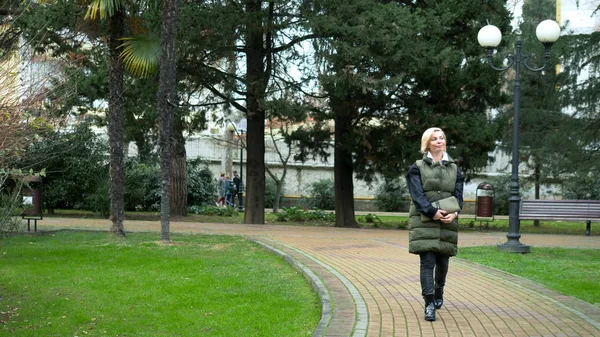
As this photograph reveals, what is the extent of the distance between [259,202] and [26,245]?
1066 centimetres

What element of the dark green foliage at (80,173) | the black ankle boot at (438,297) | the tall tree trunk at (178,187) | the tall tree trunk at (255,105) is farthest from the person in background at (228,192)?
the black ankle boot at (438,297)

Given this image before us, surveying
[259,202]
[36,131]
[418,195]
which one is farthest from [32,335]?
[259,202]

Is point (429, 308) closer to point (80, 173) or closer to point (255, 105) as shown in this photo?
point (255, 105)

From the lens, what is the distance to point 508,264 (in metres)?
13.6

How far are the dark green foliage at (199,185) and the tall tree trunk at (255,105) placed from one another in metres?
6.35

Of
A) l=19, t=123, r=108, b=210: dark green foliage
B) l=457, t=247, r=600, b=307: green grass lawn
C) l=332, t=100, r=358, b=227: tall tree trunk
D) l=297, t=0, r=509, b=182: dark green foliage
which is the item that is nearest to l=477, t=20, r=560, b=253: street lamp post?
l=457, t=247, r=600, b=307: green grass lawn

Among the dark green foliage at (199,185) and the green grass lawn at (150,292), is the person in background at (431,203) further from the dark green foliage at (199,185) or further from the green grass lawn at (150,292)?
the dark green foliage at (199,185)

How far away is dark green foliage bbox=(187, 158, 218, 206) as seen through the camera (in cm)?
3156

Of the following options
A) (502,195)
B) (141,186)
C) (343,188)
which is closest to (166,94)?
(343,188)

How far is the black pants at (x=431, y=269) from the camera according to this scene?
8.12 meters

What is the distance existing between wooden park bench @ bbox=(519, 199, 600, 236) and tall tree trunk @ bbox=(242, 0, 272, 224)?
792cm

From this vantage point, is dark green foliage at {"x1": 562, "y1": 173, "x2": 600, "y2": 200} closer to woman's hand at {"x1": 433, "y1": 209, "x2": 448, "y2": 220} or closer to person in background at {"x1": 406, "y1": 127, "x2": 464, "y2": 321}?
person in background at {"x1": 406, "y1": 127, "x2": 464, "y2": 321}

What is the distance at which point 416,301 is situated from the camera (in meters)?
9.23

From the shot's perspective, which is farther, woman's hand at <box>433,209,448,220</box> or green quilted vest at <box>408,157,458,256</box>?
green quilted vest at <box>408,157,458,256</box>
